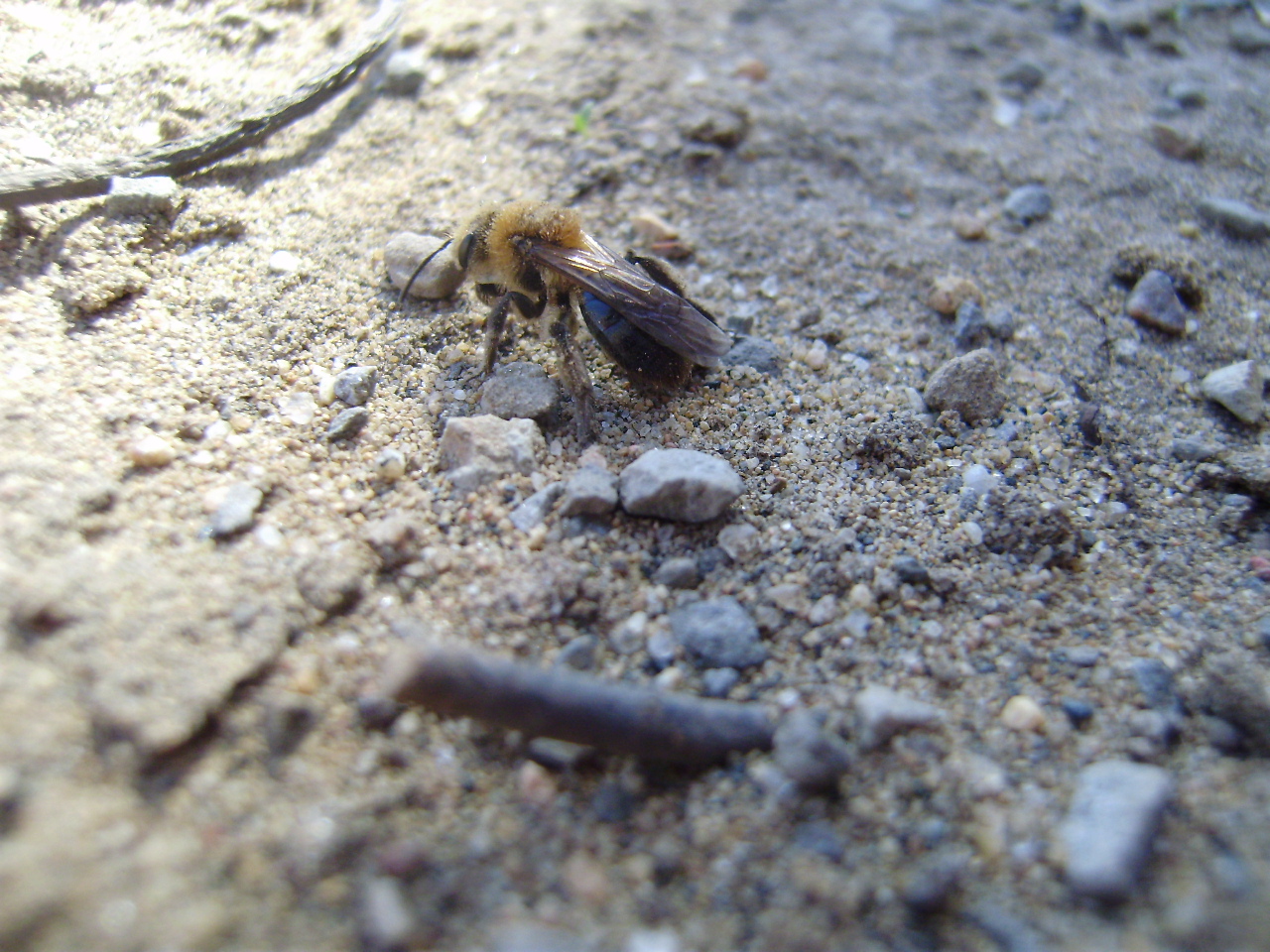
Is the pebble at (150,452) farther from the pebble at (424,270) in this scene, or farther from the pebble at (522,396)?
the pebble at (424,270)

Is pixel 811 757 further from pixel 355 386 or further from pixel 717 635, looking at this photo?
pixel 355 386

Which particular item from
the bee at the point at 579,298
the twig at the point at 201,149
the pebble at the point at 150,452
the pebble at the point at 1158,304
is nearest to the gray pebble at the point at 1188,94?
the pebble at the point at 1158,304

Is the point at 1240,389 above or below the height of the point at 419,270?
below

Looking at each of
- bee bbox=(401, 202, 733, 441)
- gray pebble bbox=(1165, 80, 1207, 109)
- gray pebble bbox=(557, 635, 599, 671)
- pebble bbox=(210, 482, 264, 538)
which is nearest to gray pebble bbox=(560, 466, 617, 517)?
bee bbox=(401, 202, 733, 441)

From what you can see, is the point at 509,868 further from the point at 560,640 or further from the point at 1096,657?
the point at 1096,657

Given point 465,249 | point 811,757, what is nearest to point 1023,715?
point 811,757

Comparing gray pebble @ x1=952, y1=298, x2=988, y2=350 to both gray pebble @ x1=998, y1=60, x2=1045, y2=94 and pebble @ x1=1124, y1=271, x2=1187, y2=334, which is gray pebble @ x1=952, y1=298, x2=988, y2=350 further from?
gray pebble @ x1=998, y1=60, x2=1045, y2=94
